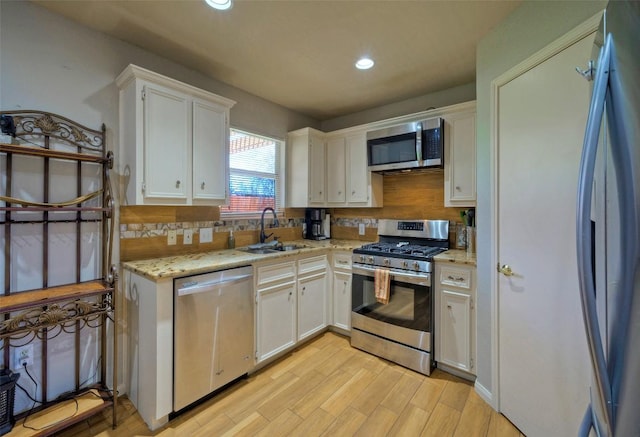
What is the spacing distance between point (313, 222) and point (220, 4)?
7.93 ft

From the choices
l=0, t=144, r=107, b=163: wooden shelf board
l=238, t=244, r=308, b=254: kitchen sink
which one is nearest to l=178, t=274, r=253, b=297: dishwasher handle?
l=238, t=244, r=308, b=254: kitchen sink

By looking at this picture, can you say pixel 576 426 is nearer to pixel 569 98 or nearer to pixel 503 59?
pixel 569 98

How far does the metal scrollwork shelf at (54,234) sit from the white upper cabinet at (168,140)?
0.19m

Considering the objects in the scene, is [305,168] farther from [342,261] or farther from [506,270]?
[506,270]

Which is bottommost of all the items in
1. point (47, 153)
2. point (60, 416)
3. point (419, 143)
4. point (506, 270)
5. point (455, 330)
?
point (60, 416)

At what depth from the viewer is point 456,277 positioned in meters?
2.24

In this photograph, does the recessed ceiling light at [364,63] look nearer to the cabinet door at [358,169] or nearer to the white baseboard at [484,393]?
the cabinet door at [358,169]

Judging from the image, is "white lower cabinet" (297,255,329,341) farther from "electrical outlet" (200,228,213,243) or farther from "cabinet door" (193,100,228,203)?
"cabinet door" (193,100,228,203)

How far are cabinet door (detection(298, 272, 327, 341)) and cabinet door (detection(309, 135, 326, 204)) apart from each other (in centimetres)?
96

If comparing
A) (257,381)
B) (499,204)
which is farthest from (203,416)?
(499,204)

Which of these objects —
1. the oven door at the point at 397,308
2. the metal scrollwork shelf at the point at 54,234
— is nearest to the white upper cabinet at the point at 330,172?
the oven door at the point at 397,308

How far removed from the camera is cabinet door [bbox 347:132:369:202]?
3.17 meters

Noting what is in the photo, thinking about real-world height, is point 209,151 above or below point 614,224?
above

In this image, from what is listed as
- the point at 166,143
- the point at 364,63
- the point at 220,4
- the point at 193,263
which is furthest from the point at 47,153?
the point at 364,63
